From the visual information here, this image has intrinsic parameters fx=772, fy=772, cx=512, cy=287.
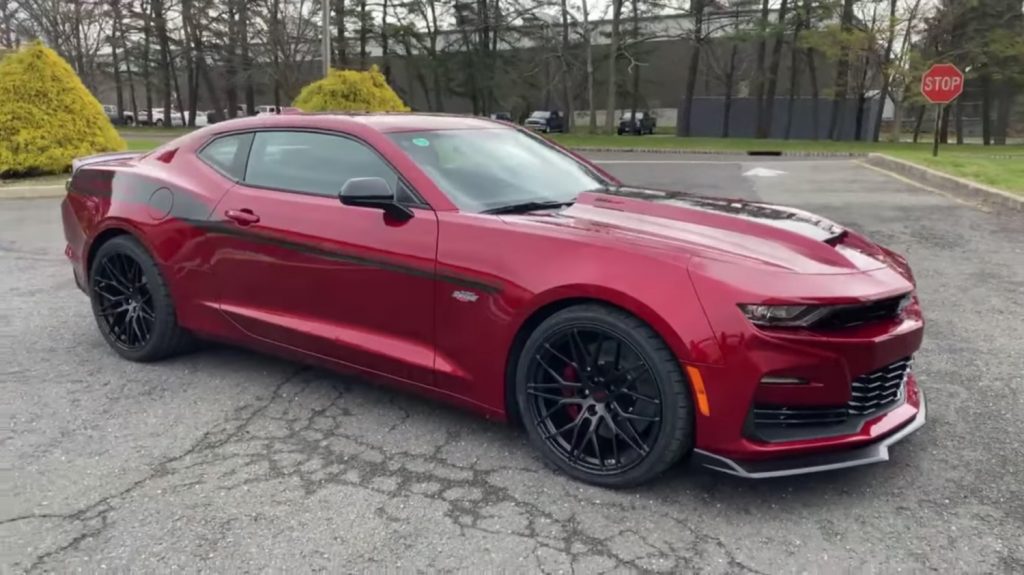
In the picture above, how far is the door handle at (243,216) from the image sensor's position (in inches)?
153

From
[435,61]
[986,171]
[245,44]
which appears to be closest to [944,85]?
[986,171]

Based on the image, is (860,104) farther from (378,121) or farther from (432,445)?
(432,445)

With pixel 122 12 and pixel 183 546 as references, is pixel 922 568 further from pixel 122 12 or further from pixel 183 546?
pixel 122 12

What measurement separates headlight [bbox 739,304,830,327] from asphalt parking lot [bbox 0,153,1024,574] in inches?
28.6

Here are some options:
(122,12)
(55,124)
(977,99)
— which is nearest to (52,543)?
(55,124)

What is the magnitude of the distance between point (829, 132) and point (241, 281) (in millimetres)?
42000

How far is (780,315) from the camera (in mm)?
2643

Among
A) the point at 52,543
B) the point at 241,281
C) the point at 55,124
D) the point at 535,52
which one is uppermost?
the point at 535,52

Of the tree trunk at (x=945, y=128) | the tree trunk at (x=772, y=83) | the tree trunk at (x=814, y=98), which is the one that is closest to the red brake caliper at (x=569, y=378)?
the tree trunk at (x=772, y=83)

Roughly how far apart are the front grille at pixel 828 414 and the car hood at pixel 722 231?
41 centimetres

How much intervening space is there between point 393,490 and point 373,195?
1.22m

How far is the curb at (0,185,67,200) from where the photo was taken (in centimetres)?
1139

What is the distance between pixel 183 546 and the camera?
262 centimetres

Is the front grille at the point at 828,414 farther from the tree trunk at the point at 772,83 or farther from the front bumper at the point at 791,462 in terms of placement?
the tree trunk at the point at 772,83
